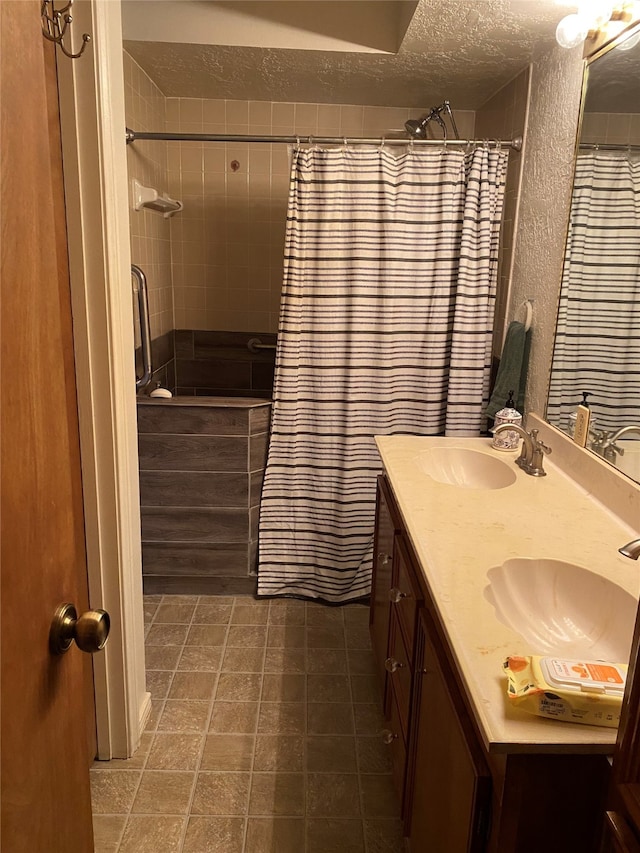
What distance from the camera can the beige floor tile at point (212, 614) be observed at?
2.71 meters

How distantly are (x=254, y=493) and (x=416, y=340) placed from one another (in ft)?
3.23

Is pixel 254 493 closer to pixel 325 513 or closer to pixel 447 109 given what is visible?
pixel 325 513

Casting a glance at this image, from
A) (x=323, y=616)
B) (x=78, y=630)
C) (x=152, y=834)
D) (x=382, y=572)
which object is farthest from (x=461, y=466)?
(x=78, y=630)

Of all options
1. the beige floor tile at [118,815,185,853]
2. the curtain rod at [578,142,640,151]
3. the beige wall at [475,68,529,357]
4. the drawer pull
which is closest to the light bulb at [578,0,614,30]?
the curtain rod at [578,142,640,151]

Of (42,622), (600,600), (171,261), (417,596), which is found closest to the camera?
(42,622)

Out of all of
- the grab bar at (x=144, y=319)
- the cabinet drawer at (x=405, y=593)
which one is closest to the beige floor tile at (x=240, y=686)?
the cabinet drawer at (x=405, y=593)

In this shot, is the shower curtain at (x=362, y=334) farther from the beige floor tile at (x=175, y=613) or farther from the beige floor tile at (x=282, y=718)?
the beige floor tile at (x=282, y=718)

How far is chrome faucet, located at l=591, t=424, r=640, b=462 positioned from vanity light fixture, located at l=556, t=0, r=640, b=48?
1.07 m

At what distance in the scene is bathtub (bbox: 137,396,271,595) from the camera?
8.91 feet

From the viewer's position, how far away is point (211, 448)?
275 cm

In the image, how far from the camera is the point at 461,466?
222 centimetres

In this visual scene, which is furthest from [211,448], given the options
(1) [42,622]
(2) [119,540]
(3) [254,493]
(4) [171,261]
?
(1) [42,622]

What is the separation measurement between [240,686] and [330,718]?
361mm

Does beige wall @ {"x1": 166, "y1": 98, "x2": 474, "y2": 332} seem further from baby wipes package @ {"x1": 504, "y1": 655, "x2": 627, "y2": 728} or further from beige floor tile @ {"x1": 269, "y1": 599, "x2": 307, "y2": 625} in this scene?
baby wipes package @ {"x1": 504, "y1": 655, "x2": 627, "y2": 728}
